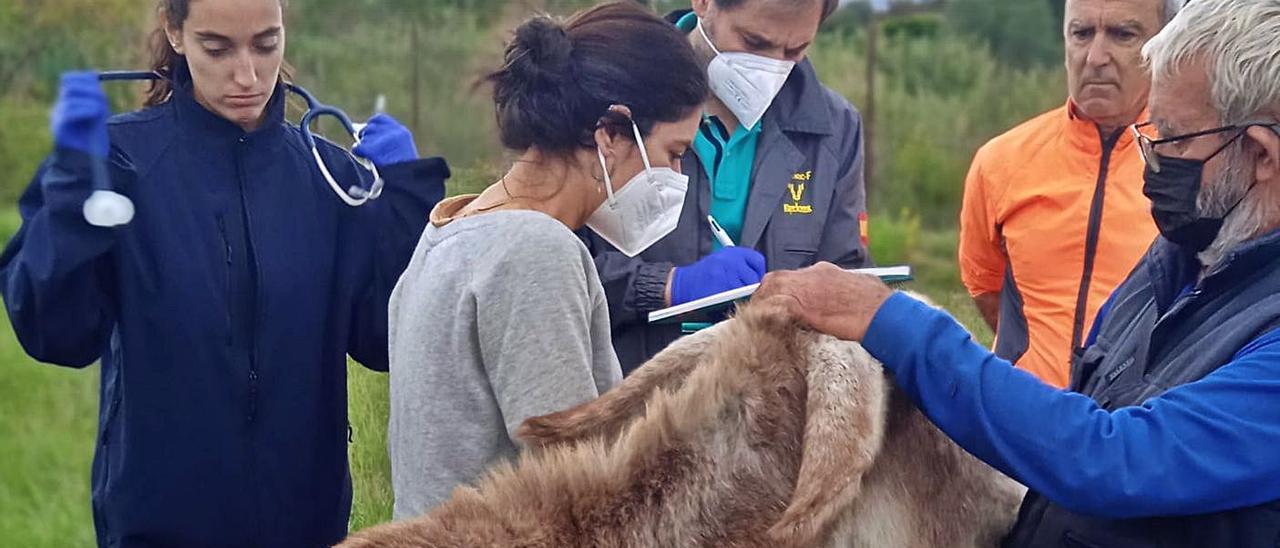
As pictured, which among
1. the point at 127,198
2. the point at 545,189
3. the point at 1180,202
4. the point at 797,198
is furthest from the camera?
the point at 797,198

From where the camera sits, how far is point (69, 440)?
660cm

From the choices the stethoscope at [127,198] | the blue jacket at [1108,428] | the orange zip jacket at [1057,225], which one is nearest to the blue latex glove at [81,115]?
the stethoscope at [127,198]

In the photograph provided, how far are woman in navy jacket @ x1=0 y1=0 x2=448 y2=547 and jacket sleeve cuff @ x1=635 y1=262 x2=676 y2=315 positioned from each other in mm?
534

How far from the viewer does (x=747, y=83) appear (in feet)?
12.1

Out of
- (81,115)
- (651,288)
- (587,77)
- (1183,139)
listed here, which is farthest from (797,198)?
(81,115)

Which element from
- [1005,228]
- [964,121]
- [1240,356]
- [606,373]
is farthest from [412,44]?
[1240,356]

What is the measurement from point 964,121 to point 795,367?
11237mm

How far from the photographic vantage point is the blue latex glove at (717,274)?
3.13 metres

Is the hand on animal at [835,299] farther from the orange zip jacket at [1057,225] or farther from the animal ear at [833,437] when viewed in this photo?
the orange zip jacket at [1057,225]

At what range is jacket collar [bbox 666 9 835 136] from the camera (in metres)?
3.75

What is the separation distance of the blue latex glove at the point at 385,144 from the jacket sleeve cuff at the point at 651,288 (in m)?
0.61

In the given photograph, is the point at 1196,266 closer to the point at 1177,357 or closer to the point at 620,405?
the point at 1177,357

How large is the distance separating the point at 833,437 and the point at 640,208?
937 mm

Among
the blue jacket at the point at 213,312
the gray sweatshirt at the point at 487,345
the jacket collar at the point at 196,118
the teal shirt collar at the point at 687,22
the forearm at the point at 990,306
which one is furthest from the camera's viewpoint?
the forearm at the point at 990,306
